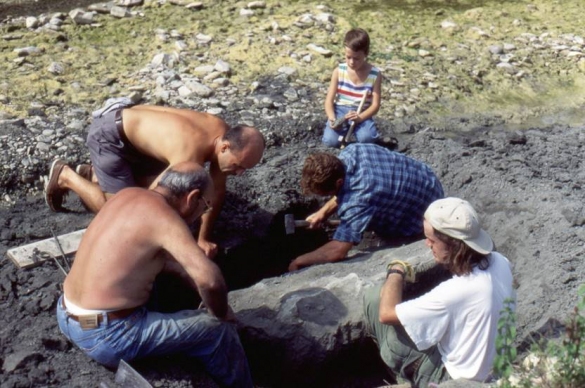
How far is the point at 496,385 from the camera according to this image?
3.54 metres

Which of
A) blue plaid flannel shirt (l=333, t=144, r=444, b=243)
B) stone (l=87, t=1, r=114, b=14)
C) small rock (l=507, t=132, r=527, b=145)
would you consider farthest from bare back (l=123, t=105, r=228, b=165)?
stone (l=87, t=1, r=114, b=14)

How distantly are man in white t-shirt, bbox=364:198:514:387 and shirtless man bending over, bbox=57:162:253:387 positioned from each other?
89 centimetres

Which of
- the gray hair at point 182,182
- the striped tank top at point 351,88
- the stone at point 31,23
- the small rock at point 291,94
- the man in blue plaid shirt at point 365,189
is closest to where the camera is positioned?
the gray hair at point 182,182

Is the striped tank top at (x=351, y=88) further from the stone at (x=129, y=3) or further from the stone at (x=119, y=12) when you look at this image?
the stone at (x=129, y=3)

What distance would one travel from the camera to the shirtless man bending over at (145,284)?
12.3 feet

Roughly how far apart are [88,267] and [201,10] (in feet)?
19.7

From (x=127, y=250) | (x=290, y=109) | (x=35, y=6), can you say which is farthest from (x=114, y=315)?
(x=35, y=6)

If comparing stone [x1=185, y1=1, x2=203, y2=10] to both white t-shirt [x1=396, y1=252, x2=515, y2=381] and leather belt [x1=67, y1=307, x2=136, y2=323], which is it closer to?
leather belt [x1=67, y1=307, x2=136, y2=323]

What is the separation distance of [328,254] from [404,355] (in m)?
Result: 1.19

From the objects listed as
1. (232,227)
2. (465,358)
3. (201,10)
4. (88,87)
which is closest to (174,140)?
(232,227)

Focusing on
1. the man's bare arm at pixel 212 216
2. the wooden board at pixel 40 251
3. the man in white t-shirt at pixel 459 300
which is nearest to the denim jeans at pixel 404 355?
the man in white t-shirt at pixel 459 300

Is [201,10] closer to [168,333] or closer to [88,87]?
[88,87]

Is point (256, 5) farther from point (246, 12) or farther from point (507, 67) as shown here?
point (507, 67)

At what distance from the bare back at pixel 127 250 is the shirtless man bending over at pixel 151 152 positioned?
3.65 ft
